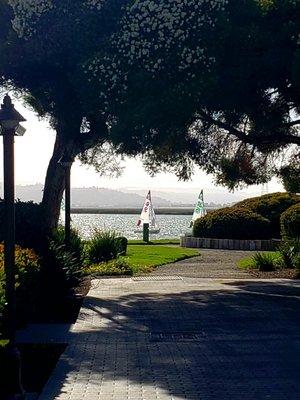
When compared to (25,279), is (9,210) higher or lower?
higher

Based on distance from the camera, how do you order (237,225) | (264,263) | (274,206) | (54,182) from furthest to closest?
(274,206) < (237,225) < (264,263) < (54,182)

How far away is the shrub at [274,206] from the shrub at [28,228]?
77.5ft

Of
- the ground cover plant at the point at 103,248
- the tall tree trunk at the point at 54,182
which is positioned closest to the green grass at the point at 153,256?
the ground cover plant at the point at 103,248

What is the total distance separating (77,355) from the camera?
1050 centimetres

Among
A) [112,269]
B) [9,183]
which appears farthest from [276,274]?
[9,183]

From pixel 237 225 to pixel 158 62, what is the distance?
2263cm

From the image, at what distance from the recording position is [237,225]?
38.7 metres

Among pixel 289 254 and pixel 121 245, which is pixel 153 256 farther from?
pixel 289 254

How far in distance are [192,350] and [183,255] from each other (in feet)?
67.5

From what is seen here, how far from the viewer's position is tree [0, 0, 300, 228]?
55.0 ft

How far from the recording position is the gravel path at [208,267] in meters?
24.1

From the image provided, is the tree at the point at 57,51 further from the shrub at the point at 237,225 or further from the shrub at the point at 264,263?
the shrub at the point at 237,225

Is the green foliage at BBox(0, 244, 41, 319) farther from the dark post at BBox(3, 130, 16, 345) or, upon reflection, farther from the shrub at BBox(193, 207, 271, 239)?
the shrub at BBox(193, 207, 271, 239)

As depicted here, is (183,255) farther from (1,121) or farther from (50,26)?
(1,121)
